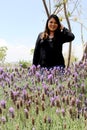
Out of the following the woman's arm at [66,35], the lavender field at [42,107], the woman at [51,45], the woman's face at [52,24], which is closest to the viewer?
the lavender field at [42,107]

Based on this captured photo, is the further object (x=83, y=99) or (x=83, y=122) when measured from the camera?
(x=83, y=99)

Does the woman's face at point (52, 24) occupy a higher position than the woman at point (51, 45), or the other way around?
the woman's face at point (52, 24)

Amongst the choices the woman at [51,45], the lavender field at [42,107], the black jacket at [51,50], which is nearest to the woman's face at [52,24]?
the woman at [51,45]

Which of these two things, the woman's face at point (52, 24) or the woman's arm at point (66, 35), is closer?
the woman's face at point (52, 24)

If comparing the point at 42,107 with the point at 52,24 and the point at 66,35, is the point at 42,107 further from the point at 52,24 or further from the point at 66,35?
the point at 66,35

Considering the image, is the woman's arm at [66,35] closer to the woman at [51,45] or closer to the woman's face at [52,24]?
the woman at [51,45]

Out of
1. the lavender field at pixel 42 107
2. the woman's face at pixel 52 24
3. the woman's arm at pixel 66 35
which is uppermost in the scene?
the woman's face at pixel 52 24

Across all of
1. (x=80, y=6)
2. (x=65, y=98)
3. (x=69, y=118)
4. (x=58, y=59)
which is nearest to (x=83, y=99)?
(x=65, y=98)

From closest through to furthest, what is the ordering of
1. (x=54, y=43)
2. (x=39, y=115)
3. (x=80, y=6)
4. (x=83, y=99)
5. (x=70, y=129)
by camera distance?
(x=70, y=129), (x=39, y=115), (x=83, y=99), (x=54, y=43), (x=80, y=6)

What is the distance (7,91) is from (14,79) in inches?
29.2

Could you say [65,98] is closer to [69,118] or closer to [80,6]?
[69,118]

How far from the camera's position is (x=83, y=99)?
5105 mm

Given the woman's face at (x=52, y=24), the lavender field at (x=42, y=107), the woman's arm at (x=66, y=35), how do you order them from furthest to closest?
the woman's arm at (x=66, y=35) < the woman's face at (x=52, y=24) < the lavender field at (x=42, y=107)

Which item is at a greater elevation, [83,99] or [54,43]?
[54,43]
